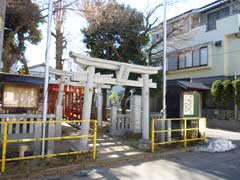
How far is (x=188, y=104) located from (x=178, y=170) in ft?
13.1

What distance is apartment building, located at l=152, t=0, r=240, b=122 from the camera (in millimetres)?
16977

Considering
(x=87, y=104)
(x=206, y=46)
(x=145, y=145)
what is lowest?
(x=145, y=145)

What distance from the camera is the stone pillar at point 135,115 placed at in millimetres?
11281

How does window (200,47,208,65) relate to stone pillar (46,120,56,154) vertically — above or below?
above

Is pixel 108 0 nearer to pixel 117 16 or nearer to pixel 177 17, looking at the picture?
pixel 117 16

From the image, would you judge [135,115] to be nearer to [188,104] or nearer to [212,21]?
[188,104]

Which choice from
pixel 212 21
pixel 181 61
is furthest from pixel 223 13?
pixel 181 61

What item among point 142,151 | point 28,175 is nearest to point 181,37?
point 142,151

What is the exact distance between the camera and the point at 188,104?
961 cm

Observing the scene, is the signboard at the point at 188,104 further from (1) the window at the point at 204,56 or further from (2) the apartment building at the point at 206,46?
(1) the window at the point at 204,56

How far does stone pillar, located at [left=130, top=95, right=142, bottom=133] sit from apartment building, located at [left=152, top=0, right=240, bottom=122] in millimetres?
5007

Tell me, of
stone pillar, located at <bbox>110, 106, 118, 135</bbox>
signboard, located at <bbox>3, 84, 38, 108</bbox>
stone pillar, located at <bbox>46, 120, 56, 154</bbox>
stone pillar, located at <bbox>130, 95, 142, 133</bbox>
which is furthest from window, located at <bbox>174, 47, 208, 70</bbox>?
stone pillar, located at <bbox>46, 120, 56, 154</bbox>

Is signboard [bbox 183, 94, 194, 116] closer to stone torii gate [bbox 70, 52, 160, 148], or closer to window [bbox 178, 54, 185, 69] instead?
stone torii gate [bbox 70, 52, 160, 148]

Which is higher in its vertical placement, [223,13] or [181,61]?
[223,13]
